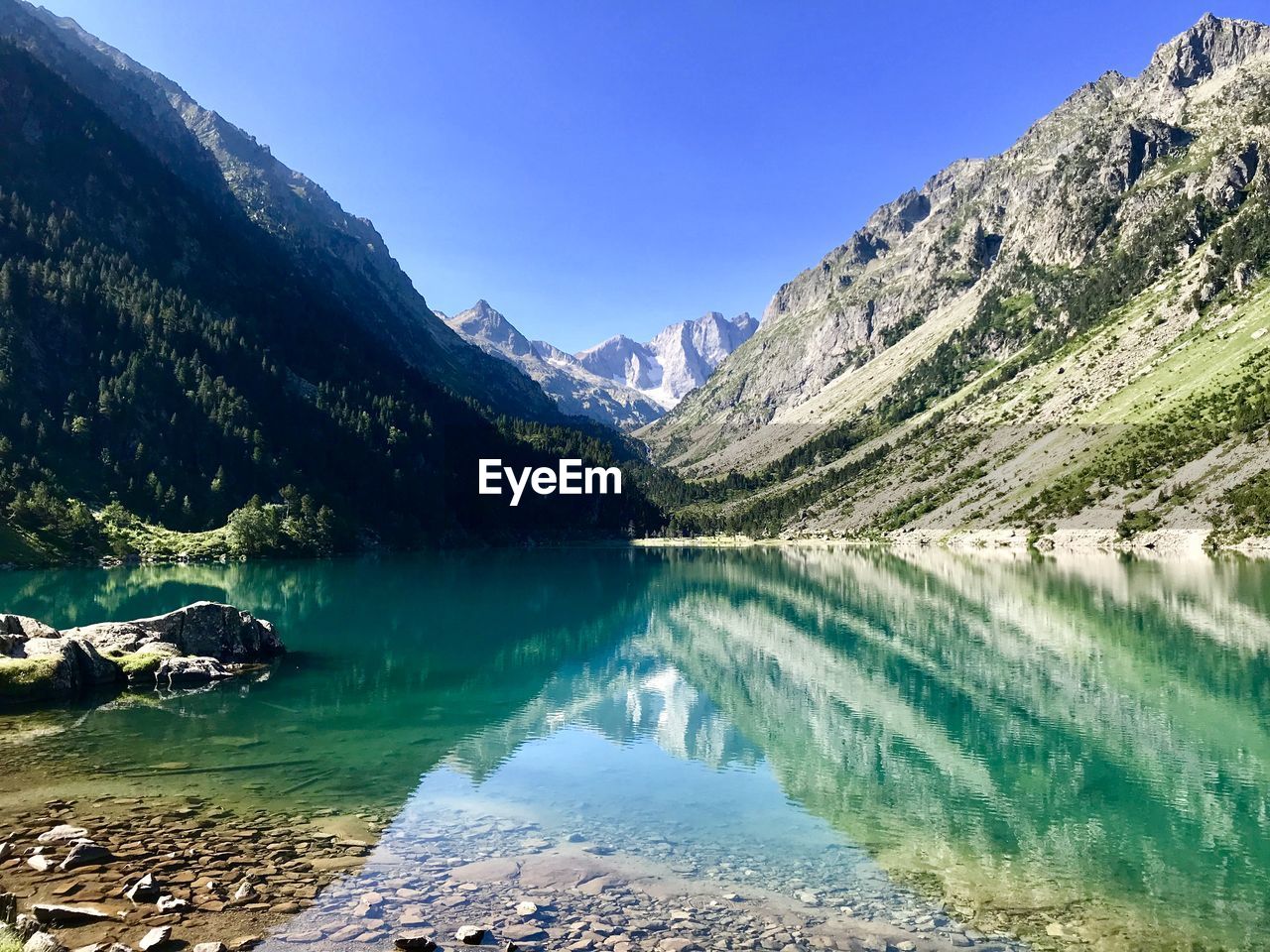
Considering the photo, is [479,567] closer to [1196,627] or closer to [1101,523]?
[1196,627]

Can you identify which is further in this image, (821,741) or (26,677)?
(26,677)

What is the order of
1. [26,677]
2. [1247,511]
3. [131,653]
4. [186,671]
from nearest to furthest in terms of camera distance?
[26,677], [186,671], [131,653], [1247,511]

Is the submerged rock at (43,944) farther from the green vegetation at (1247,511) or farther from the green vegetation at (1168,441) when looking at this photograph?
the green vegetation at (1168,441)

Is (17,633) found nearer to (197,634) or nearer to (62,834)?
(197,634)

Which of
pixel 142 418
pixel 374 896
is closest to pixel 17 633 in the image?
pixel 374 896

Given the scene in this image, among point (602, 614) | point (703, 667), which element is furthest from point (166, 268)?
point (703, 667)

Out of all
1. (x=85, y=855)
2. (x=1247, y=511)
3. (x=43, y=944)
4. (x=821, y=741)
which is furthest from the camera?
(x=1247, y=511)

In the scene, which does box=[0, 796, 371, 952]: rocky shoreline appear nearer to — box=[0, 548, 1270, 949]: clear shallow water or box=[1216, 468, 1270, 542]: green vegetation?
box=[0, 548, 1270, 949]: clear shallow water

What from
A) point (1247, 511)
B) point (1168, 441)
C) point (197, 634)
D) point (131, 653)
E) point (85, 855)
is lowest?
point (85, 855)

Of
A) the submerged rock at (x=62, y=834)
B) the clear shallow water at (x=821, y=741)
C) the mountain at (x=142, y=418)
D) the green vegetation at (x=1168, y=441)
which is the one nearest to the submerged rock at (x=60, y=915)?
the submerged rock at (x=62, y=834)
